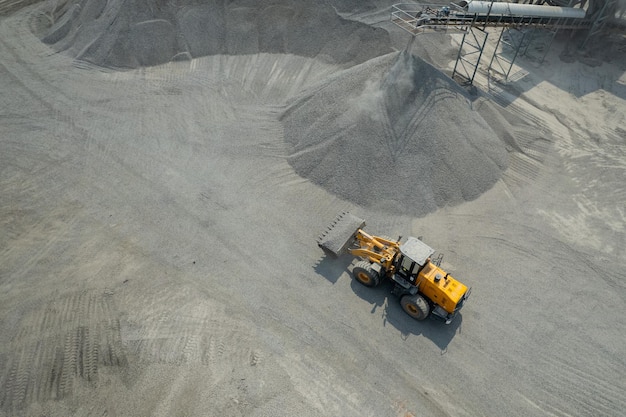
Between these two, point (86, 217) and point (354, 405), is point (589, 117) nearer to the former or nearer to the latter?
point (354, 405)

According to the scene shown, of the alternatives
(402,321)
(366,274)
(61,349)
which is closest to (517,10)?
(366,274)

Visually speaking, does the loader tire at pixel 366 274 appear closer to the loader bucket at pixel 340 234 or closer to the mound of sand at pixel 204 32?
the loader bucket at pixel 340 234

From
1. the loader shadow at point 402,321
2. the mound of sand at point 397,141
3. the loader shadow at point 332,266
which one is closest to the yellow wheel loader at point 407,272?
the loader shadow at point 402,321

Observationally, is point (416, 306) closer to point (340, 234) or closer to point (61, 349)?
point (340, 234)

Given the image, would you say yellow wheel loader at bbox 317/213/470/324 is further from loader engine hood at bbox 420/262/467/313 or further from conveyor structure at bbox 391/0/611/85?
conveyor structure at bbox 391/0/611/85

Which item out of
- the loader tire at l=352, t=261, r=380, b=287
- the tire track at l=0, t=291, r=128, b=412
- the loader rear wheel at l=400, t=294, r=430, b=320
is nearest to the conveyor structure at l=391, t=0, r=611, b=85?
the loader tire at l=352, t=261, r=380, b=287

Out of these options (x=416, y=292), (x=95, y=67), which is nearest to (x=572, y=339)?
(x=416, y=292)
